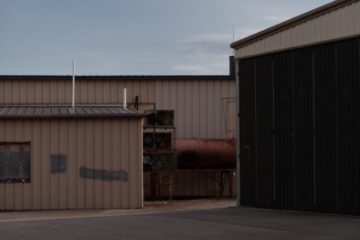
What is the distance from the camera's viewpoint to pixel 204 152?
2877 cm

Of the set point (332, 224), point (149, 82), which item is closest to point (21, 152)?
point (149, 82)

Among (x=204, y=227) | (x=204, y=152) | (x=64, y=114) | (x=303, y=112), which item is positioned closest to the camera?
(x=204, y=227)

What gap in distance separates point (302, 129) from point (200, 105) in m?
11.6

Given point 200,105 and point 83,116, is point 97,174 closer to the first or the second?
point 83,116

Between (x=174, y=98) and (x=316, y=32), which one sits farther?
(x=174, y=98)

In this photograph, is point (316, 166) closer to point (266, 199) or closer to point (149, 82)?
point (266, 199)

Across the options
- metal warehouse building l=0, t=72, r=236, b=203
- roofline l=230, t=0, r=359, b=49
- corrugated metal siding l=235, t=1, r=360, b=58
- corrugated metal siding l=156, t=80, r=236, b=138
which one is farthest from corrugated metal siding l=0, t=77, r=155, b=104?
corrugated metal siding l=235, t=1, r=360, b=58

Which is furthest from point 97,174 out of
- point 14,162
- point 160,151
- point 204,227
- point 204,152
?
point 204,227

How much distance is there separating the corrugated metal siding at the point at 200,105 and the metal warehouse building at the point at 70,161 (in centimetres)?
632

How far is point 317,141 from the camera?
1894 centimetres

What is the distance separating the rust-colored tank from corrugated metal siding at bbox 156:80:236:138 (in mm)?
1876

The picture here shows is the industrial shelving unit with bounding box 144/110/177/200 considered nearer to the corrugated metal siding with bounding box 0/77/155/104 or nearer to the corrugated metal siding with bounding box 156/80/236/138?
the corrugated metal siding with bounding box 156/80/236/138

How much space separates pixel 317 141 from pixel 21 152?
34.2 feet

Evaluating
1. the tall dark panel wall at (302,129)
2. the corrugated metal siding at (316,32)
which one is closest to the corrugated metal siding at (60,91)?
the tall dark panel wall at (302,129)
